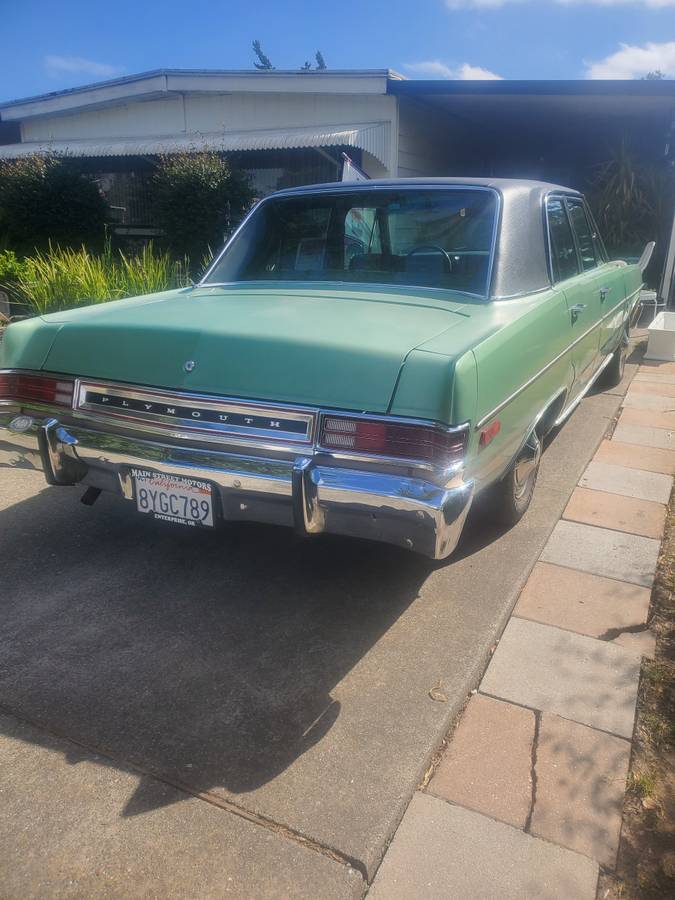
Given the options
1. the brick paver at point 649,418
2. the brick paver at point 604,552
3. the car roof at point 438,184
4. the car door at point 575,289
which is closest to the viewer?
the brick paver at point 604,552

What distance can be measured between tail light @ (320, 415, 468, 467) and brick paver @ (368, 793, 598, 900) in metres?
1.08

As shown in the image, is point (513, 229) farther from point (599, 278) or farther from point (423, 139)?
point (423, 139)

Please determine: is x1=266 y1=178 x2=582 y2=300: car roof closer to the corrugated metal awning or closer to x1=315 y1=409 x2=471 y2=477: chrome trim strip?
x1=315 y1=409 x2=471 y2=477: chrome trim strip

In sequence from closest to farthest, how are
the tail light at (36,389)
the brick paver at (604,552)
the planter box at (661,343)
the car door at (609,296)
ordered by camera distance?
the tail light at (36,389)
the brick paver at (604,552)
the car door at (609,296)
the planter box at (661,343)

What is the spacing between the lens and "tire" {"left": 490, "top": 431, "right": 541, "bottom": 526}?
341 centimetres

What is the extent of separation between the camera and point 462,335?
101 inches

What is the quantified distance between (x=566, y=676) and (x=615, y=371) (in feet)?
15.9

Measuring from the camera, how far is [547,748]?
2.22 meters

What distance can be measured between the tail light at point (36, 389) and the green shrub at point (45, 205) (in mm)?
9822

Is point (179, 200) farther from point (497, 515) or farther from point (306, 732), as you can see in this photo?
point (306, 732)

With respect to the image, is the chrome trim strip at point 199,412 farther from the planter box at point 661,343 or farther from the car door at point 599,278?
the planter box at point 661,343

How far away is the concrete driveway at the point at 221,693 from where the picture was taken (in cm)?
185

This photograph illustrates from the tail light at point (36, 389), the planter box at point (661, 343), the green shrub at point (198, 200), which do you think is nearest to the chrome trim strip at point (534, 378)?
the tail light at point (36, 389)

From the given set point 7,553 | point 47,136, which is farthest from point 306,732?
point 47,136
